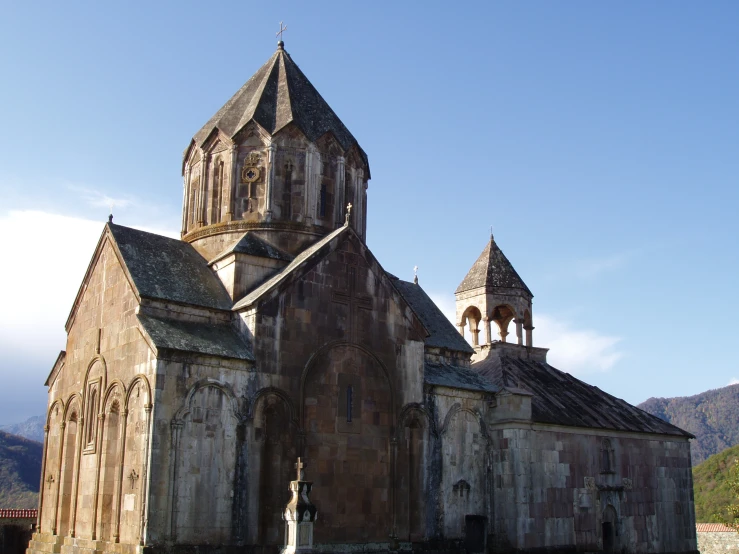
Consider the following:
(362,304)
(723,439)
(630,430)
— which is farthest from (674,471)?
(723,439)

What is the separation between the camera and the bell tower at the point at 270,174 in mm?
21172

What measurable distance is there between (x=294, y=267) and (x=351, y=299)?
1.68 meters

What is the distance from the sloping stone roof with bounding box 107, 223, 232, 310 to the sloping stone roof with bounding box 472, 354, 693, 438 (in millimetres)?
9375

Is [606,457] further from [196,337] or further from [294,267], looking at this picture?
[196,337]

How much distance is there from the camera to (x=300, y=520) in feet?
50.5

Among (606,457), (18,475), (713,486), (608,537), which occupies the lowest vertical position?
(608,537)

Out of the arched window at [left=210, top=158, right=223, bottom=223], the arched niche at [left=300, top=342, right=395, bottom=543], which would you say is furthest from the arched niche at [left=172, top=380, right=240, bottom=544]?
the arched window at [left=210, top=158, right=223, bottom=223]

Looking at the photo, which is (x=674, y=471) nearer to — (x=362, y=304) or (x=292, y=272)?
(x=362, y=304)

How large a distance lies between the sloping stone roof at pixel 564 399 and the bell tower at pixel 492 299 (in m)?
1.63

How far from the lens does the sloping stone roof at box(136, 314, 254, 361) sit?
54.2ft

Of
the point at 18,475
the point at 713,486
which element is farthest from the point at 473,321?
the point at 18,475

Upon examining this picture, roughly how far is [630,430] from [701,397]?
121 m

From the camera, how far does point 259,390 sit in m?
17.2

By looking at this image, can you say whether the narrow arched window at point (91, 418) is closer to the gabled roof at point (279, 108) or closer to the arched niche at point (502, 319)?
the gabled roof at point (279, 108)
